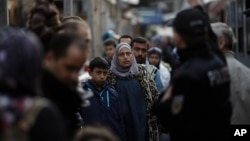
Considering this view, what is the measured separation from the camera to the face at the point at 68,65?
471cm

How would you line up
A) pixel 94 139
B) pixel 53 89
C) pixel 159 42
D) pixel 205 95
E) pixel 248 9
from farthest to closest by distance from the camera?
pixel 159 42, pixel 248 9, pixel 205 95, pixel 53 89, pixel 94 139

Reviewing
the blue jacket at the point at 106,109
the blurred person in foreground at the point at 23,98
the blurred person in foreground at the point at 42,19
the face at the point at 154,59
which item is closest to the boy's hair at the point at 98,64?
the blue jacket at the point at 106,109

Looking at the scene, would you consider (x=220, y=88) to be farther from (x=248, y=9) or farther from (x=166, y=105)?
(x=248, y=9)

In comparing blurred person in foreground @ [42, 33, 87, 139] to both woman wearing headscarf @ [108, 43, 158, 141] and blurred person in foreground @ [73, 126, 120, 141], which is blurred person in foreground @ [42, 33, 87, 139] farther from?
woman wearing headscarf @ [108, 43, 158, 141]

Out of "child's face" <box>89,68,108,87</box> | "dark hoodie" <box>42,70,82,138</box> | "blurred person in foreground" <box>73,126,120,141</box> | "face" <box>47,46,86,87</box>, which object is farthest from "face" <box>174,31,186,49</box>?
"child's face" <box>89,68,108,87</box>

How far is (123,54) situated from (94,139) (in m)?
5.44

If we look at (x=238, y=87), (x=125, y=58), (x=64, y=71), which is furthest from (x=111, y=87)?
(x=64, y=71)

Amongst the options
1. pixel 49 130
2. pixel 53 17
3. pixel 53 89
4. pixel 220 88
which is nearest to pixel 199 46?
pixel 220 88

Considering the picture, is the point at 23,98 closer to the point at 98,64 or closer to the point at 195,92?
the point at 195,92

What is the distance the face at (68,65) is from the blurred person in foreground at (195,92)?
111cm

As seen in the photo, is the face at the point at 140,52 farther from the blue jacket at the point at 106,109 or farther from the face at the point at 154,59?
the face at the point at 154,59

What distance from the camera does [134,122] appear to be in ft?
32.1

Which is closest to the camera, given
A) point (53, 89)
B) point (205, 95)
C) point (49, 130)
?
point (49, 130)

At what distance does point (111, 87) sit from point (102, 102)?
0.31m
